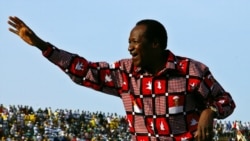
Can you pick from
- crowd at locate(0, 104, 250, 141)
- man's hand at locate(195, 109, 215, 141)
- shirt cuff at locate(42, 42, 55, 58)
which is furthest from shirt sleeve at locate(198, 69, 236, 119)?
crowd at locate(0, 104, 250, 141)

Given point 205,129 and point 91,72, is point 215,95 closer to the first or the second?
point 205,129

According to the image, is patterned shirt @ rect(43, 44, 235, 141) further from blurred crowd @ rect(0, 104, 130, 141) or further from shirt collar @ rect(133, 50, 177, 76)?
blurred crowd @ rect(0, 104, 130, 141)

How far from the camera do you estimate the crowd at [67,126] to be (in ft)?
95.8

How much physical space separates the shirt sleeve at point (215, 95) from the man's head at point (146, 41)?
1.45 feet

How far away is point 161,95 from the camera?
6.00 m

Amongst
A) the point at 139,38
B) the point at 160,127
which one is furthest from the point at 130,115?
the point at 139,38

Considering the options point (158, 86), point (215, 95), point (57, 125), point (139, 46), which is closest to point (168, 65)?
point (158, 86)

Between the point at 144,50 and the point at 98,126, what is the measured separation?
27683 millimetres

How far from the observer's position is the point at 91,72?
20.3ft

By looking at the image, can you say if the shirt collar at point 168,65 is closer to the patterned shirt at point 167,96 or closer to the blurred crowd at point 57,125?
the patterned shirt at point 167,96

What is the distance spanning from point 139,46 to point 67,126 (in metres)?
26.2

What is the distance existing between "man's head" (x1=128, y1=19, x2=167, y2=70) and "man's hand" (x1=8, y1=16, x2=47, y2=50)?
0.77 meters

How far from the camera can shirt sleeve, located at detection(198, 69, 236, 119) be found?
5.86 meters

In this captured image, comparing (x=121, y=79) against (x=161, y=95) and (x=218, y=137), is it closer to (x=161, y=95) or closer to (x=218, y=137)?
(x=161, y=95)
